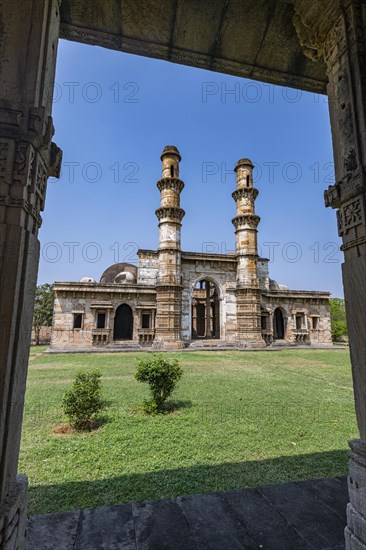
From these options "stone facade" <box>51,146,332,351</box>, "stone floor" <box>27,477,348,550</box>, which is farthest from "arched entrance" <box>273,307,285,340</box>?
"stone floor" <box>27,477,348,550</box>

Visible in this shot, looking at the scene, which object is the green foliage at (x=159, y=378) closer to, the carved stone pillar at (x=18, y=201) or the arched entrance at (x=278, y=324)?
the carved stone pillar at (x=18, y=201)

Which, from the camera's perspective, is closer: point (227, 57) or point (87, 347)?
point (227, 57)

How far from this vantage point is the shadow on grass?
2865 millimetres

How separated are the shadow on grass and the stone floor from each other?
1.26 feet

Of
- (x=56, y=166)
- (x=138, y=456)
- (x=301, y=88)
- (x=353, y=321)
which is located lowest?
(x=138, y=456)

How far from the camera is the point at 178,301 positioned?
63.2ft

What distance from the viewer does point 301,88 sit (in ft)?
11.1

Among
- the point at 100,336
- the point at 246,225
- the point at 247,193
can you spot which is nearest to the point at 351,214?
the point at 100,336

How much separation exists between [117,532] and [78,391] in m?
3.27

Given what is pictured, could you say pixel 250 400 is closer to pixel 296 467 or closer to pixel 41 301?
pixel 296 467

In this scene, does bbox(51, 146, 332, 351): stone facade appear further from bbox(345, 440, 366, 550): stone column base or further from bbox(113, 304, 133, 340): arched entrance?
bbox(345, 440, 366, 550): stone column base

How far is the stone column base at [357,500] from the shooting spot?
67.8 inches

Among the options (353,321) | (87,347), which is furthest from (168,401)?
(87,347)

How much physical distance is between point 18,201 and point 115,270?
80.9 ft
